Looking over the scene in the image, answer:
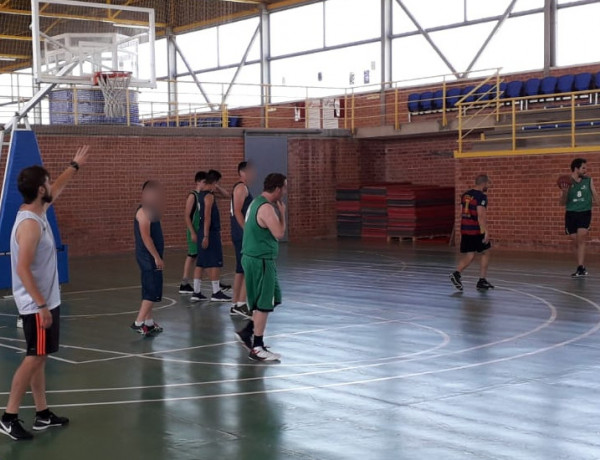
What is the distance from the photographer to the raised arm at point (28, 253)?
623 cm

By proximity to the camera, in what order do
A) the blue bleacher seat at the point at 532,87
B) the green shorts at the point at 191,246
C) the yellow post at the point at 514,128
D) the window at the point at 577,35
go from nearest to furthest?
the green shorts at the point at 191,246
the yellow post at the point at 514,128
the window at the point at 577,35
the blue bleacher seat at the point at 532,87

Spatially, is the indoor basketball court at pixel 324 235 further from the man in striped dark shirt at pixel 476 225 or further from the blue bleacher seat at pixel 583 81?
the blue bleacher seat at pixel 583 81

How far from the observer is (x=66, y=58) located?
17.3 meters

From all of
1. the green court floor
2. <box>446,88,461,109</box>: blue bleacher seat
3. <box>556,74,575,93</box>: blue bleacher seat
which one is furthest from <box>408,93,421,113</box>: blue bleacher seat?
the green court floor

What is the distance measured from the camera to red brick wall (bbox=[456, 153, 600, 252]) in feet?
69.4

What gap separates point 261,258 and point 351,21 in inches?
890

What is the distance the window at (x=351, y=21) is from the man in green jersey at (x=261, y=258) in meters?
21.4

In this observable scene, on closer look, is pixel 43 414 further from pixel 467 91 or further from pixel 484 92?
pixel 467 91

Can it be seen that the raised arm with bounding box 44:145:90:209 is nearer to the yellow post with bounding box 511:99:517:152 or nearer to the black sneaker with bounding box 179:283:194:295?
the black sneaker with bounding box 179:283:194:295

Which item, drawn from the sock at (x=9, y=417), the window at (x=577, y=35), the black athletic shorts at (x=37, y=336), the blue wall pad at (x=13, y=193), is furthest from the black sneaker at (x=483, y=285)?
the window at (x=577, y=35)

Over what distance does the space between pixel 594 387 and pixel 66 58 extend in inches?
503

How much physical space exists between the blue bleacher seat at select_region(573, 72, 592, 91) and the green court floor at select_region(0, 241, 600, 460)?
31.4 ft

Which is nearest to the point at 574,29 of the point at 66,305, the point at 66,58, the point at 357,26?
the point at 357,26

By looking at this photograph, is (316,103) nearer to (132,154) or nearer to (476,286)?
(132,154)
